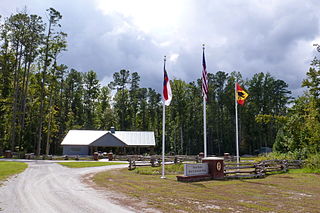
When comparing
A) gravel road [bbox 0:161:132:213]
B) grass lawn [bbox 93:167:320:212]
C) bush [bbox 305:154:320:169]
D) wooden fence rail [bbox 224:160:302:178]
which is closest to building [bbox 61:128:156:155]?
wooden fence rail [bbox 224:160:302:178]

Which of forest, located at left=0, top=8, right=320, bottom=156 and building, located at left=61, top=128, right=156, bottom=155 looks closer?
building, located at left=61, top=128, right=156, bottom=155

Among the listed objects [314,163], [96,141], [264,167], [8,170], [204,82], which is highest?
[204,82]

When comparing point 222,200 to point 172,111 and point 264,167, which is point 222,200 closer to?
point 264,167

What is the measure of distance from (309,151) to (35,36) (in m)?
39.7

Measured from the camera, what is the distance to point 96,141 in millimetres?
44312

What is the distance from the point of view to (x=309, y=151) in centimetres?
2762

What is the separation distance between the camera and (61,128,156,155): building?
144 feet

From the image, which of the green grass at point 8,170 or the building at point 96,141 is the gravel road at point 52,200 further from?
the building at point 96,141

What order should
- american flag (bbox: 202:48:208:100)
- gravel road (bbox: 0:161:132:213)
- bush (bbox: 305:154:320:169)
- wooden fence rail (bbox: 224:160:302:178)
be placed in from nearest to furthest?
gravel road (bbox: 0:161:132:213)
american flag (bbox: 202:48:208:100)
wooden fence rail (bbox: 224:160:302:178)
bush (bbox: 305:154:320:169)

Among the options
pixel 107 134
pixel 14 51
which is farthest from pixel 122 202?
pixel 14 51

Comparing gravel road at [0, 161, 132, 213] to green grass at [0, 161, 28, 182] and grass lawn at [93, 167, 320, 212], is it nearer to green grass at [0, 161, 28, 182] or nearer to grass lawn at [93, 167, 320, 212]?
grass lawn at [93, 167, 320, 212]

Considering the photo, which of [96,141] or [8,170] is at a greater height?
[96,141]

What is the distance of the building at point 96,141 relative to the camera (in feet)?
144

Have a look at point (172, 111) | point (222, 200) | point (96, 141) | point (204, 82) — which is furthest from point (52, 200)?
point (172, 111)
